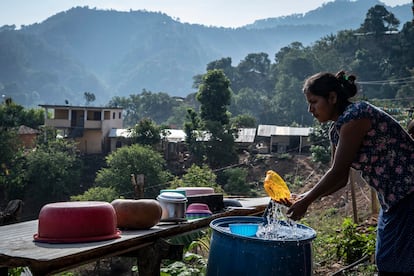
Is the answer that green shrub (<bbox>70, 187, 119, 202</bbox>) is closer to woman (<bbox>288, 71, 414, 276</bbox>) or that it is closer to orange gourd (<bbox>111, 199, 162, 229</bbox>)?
orange gourd (<bbox>111, 199, 162, 229</bbox>)

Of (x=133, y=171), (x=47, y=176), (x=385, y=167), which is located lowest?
(x=47, y=176)

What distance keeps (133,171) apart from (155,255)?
21.0 metres

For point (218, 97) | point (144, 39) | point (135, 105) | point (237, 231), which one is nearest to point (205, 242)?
point (237, 231)

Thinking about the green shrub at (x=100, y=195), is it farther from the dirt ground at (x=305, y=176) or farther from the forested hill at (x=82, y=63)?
the forested hill at (x=82, y=63)

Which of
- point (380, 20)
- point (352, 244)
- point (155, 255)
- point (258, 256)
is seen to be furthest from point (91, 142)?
point (258, 256)

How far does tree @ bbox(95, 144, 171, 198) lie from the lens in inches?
924

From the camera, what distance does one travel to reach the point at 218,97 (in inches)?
1108

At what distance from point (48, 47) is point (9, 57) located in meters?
23.5

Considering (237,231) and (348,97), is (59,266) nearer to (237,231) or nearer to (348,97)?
(237,231)

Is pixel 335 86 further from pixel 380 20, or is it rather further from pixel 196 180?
pixel 380 20

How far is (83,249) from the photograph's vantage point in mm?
2389

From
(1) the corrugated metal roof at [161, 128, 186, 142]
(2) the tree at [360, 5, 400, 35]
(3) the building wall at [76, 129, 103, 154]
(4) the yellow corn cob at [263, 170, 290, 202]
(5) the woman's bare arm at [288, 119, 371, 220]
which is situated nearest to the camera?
(5) the woman's bare arm at [288, 119, 371, 220]

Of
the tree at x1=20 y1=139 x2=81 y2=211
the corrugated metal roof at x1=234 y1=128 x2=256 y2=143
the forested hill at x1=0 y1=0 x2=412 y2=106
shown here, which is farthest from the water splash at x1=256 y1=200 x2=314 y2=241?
the forested hill at x1=0 y1=0 x2=412 y2=106

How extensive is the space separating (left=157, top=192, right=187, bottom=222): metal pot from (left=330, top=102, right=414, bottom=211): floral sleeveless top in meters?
1.44
